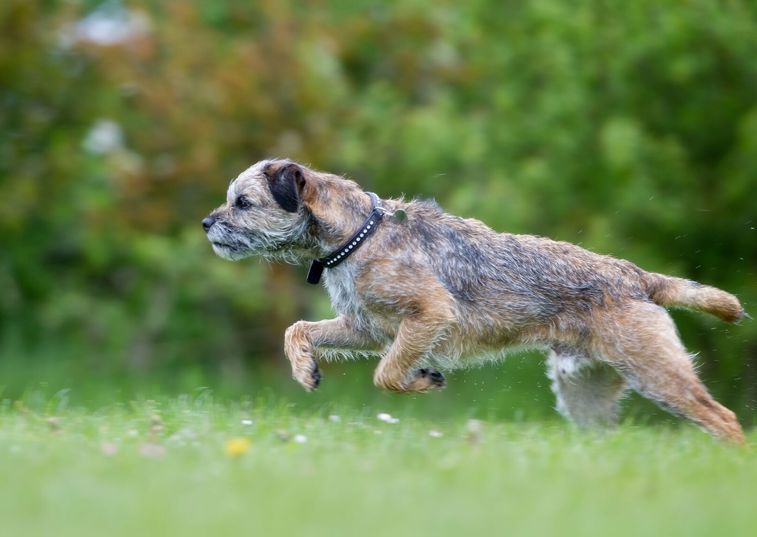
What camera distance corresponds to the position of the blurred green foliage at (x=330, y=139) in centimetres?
1323

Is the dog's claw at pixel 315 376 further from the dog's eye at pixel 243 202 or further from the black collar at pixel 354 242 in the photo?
the dog's eye at pixel 243 202

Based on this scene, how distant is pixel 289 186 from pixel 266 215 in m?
0.27

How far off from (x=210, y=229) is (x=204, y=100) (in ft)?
32.7

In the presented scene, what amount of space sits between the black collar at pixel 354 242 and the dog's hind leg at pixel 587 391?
1.49 metres

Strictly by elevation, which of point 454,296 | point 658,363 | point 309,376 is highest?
point 454,296

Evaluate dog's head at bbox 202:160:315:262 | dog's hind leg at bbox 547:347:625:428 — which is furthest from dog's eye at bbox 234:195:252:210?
dog's hind leg at bbox 547:347:625:428

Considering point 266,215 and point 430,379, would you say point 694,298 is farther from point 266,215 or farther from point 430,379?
point 266,215

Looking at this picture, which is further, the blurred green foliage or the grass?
the blurred green foliage

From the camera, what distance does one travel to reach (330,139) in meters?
17.8

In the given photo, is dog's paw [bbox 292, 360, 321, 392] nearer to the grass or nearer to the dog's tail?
the grass

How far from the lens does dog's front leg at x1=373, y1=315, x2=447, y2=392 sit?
7.81 meters

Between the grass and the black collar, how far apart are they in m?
1.19

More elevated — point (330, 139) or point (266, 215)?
point (330, 139)

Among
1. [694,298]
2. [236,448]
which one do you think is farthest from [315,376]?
[694,298]
